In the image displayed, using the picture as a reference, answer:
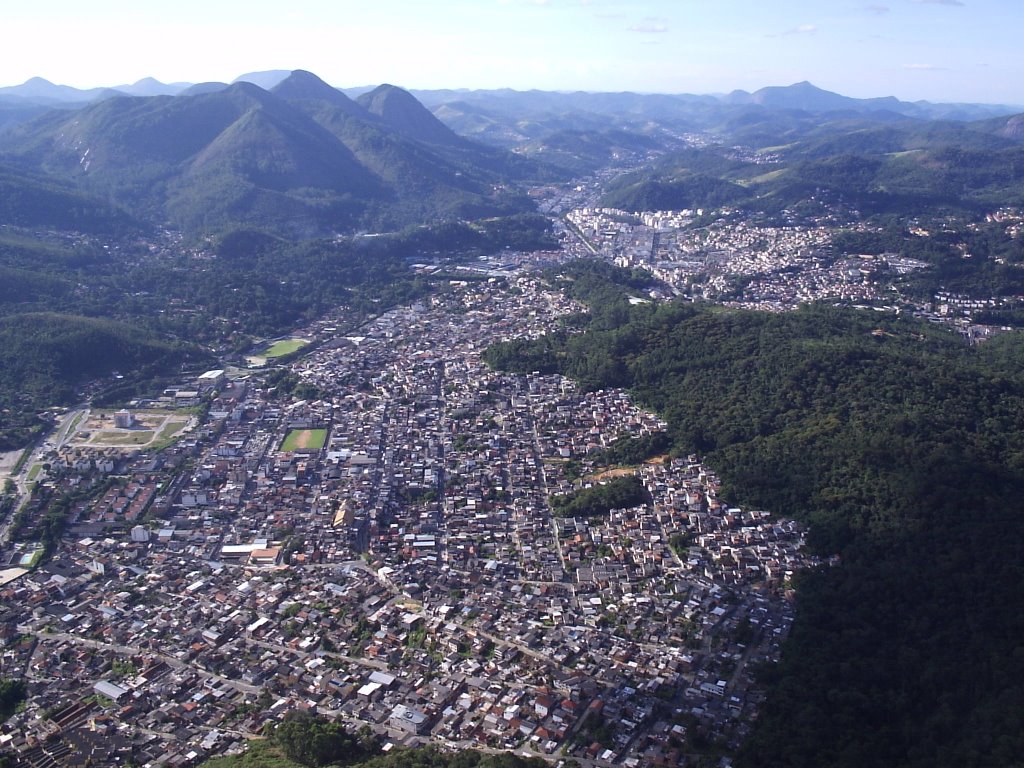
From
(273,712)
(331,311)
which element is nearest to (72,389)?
(331,311)

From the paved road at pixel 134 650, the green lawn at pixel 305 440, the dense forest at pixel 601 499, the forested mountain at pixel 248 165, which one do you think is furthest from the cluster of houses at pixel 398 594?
the forested mountain at pixel 248 165

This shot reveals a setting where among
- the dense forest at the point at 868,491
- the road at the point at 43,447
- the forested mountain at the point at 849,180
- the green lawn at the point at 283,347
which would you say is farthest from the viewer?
the forested mountain at the point at 849,180

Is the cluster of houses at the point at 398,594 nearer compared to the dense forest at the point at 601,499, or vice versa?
the cluster of houses at the point at 398,594

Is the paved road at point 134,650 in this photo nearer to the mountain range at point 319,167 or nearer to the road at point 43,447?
the road at point 43,447

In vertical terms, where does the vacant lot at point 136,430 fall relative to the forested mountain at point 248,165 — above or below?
below

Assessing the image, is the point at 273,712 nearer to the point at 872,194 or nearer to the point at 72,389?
the point at 72,389

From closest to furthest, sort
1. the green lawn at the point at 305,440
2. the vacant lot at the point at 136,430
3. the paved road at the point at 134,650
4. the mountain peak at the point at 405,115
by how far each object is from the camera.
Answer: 1. the paved road at the point at 134,650
2. the green lawn at the point at 305,440
3. the vacant lot at the point at 136,430
4. the mountain peak at the point at 405,115
